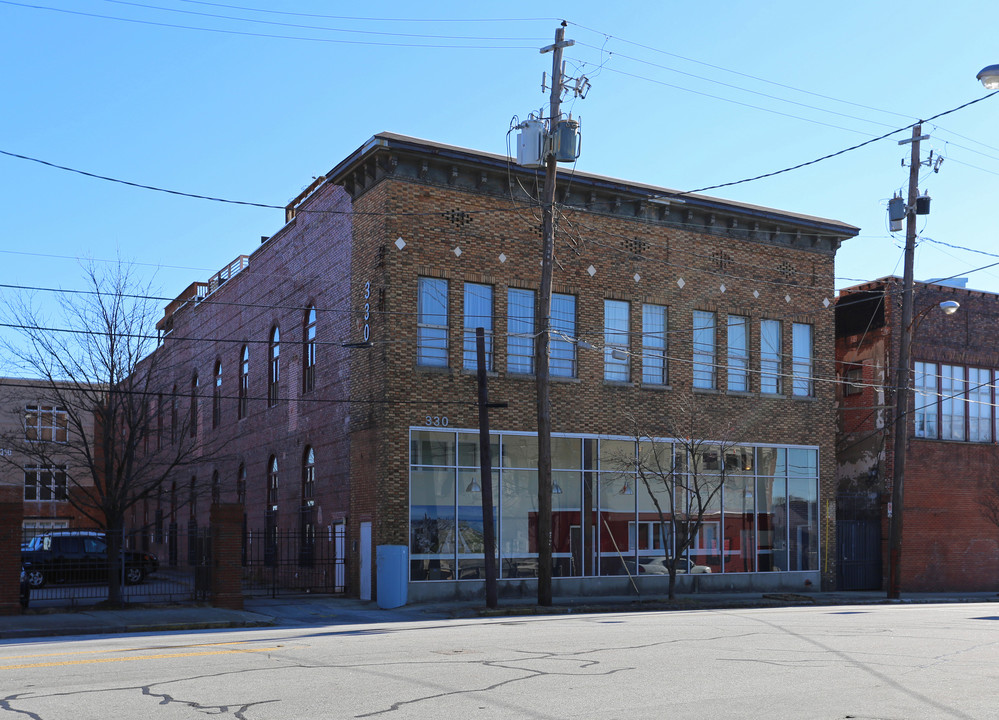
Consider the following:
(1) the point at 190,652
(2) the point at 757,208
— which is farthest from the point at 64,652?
(2) the point at 757,208

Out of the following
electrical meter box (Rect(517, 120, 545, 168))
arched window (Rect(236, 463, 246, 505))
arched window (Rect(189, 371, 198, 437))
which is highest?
electrical meter box (Rect(517, 120, 545, 168))

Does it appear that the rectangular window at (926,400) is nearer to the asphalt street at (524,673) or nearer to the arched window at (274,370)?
the asphalt street at (524,673)

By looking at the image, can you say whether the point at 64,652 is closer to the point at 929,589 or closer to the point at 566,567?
the point at 566,567

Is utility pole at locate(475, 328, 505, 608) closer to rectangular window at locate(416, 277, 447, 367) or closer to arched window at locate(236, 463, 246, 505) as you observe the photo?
rectangular window at locate(416, 277, 447, 367)

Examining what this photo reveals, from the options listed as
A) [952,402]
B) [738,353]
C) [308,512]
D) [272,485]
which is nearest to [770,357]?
[738,353]

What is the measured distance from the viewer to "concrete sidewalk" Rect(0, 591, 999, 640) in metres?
19.9

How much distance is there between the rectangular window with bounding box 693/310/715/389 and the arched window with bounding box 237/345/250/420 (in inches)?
627

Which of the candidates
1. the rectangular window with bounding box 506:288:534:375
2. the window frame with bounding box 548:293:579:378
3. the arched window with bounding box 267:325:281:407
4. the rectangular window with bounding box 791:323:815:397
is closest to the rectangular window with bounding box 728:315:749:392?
the rectangular window with bounding box 791:323:815:397

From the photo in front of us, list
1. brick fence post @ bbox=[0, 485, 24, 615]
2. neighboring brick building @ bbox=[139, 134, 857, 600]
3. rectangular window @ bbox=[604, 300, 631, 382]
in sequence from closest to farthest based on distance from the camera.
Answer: brick fence post @ bbox=[0, 485, 24, 615]
neighboring brick building @ bbox=[139, 134, 857, 600]
rectangular window @ bbox=[604, 300, 631, 382]

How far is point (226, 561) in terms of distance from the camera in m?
23.5

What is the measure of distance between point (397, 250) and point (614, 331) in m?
6.92

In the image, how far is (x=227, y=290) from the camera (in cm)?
4066

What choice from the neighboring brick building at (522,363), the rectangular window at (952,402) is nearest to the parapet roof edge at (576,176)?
the neighboring brick building at (522,363)

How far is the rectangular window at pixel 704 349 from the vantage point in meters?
31.0
